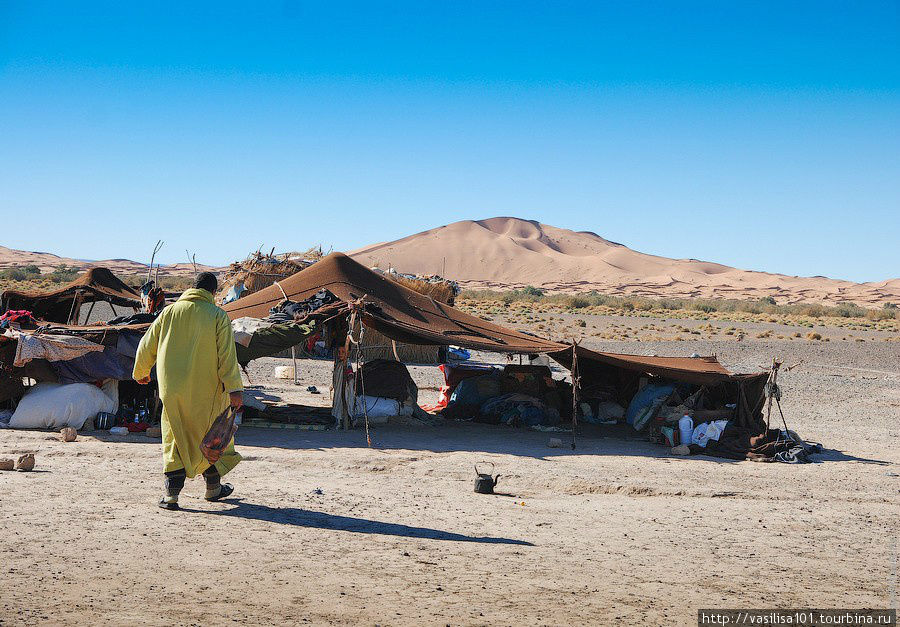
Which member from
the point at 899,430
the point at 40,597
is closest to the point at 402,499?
the point at 40,597

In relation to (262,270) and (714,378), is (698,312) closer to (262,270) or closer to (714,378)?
(262,270)

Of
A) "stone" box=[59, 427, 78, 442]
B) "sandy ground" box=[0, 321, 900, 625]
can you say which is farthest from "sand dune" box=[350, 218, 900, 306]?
"sandy ground" box=[0, 321, 900, 625]

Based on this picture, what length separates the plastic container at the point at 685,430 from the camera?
446 inches

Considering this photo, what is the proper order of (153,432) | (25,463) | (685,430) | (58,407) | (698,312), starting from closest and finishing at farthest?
1. (25,463)
2. (153,432)
3. (58,407)
4. (685,430)
5. (698,312)

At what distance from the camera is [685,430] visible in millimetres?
11359

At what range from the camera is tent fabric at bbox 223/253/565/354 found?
40.0 feet

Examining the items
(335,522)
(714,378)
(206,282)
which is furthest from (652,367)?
(206,282)

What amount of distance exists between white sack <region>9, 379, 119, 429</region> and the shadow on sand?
447 centimetres

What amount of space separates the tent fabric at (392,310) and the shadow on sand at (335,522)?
17.0 ft

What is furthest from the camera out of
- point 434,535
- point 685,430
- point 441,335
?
point 441,335

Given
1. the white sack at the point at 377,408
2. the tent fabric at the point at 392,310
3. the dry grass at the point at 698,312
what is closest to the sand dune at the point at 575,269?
the dry grass at the point at 698,312

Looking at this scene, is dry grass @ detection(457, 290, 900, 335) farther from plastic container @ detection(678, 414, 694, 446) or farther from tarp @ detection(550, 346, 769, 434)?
plastic container @ detection(678, 414, 694, 446)

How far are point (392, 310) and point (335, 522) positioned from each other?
640 centimetres

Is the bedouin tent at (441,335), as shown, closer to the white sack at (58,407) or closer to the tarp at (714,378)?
the tarp at (714,378)
